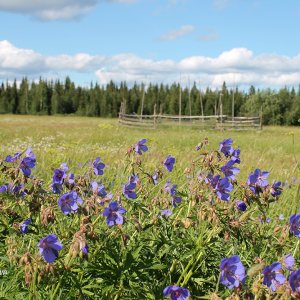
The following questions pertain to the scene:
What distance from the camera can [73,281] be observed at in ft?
7.46

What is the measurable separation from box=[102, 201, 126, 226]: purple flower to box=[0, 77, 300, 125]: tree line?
199 feet

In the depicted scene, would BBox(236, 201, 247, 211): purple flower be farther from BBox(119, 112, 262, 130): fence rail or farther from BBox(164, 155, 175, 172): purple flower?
BBox(119, 112, 262, 130): fence rail

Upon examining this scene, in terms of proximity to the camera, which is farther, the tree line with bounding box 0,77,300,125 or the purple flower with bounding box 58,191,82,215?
the tree line with bounding box 0,77,300,125

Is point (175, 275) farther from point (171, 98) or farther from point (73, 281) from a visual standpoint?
point (171, 98)

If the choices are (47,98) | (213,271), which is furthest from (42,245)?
(47,98)

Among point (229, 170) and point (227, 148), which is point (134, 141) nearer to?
point (227, 148)

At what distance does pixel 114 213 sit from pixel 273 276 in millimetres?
747

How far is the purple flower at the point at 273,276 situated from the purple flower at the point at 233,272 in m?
0.10

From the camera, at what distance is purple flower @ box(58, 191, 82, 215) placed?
7.14ft

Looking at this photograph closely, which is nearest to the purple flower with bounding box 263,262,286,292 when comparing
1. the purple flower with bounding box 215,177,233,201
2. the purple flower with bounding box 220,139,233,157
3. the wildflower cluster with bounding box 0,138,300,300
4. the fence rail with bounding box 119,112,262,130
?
the wildflower cluster with bounding box 0,138,300,300

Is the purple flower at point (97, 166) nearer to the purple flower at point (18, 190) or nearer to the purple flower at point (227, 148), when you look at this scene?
the purple flower at point (18, 190)

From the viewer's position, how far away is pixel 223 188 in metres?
2.44

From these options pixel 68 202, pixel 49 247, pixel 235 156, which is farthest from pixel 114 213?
pixel 235 156

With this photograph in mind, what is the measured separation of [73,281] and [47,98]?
75246 mm
